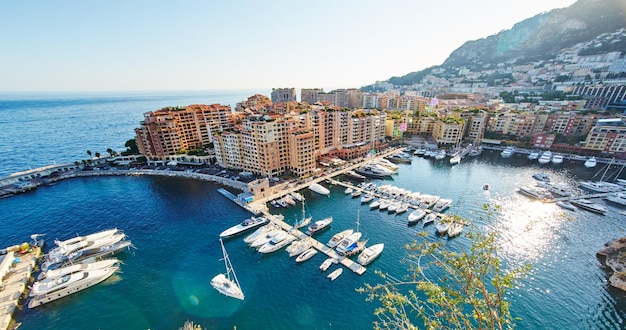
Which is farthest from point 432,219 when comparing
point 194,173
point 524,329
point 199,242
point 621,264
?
point 194,173

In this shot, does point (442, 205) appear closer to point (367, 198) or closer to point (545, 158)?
point (367, 198)

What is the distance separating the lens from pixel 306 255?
41.8m

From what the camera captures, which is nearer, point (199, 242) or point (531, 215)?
point (199, 242)

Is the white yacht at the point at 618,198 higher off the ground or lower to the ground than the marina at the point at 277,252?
higher

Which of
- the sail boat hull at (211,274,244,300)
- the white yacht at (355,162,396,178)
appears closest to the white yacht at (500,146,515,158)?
→ the white yacht at (355,162,396,178)

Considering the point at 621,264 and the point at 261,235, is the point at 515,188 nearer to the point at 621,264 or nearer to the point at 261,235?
the point at 621,264

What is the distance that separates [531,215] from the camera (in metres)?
53.1

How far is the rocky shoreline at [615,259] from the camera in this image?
3491cm

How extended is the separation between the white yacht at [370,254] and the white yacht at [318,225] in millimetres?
10741

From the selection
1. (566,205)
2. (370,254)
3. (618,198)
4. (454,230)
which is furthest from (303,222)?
(618,198)

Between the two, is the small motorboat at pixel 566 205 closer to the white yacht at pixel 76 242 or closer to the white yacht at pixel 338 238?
the white yacht at pixel 338 238

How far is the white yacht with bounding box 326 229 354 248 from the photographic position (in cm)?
4434

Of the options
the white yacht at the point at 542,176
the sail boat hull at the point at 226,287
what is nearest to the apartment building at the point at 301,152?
the sail boat hull at the point at 226,287

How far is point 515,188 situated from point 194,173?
96927 millimetres
